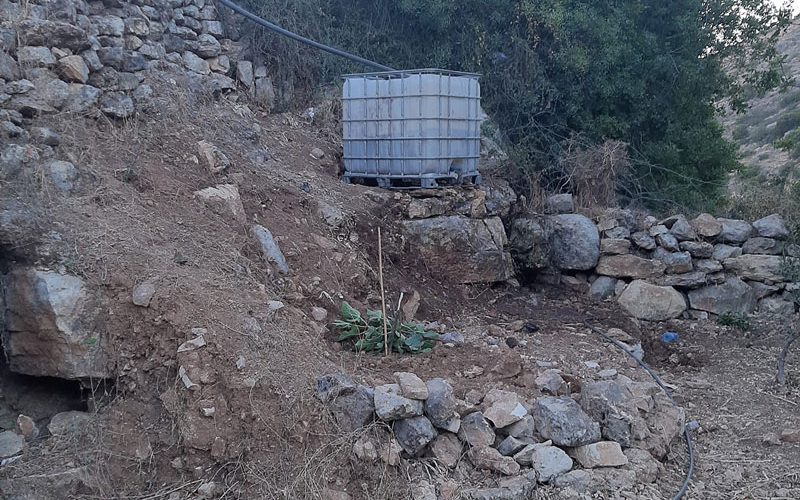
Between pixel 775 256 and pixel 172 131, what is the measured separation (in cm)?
562

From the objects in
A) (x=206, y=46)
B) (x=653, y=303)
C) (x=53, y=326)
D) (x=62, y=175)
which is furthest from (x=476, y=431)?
(x=206, y=46)

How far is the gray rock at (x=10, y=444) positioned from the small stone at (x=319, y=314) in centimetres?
188

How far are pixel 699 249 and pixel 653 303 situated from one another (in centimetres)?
73

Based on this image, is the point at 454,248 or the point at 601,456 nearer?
the point at 601,456

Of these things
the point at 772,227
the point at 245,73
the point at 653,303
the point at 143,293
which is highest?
the point at 245,73

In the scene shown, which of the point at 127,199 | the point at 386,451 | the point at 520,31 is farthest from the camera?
the point at 520,31

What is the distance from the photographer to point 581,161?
820 cm

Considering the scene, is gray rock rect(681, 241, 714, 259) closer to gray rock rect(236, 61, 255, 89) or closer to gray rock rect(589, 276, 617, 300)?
gray rock rect(589, 276, 617, 300)

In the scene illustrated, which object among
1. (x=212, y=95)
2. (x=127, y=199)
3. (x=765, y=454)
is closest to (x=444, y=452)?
(x=765, y=454)

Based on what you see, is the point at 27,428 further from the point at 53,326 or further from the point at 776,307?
the point at 776,307

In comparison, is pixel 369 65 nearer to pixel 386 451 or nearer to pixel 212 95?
pixel 212 95

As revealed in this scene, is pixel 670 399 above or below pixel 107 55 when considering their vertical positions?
below

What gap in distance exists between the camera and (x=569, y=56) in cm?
870

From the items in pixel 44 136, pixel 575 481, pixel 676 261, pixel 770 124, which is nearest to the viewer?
pixel 575 481
